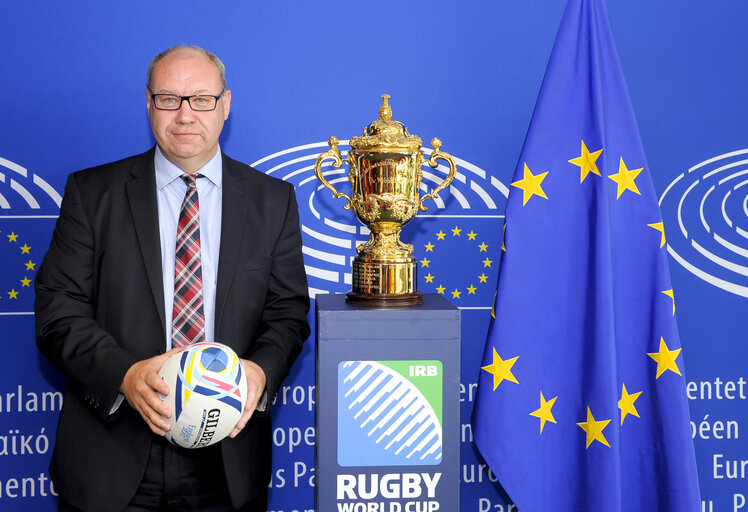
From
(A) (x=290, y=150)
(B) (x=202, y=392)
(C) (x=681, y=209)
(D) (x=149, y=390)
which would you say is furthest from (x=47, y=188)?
(C) (x=681, y=209)

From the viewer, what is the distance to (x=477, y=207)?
2469mm

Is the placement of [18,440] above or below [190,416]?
below

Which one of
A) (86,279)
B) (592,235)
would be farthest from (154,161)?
(592,235)

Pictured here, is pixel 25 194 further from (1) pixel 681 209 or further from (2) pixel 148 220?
(1) pixel 681 209

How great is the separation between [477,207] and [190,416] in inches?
51.4

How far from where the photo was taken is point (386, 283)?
6.09 feet

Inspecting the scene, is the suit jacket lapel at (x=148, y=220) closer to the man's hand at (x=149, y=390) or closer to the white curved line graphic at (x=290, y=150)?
the man's hand at (x=149, y=390)

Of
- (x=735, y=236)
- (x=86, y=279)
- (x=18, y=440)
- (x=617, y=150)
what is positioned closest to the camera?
(x=86, y=279)

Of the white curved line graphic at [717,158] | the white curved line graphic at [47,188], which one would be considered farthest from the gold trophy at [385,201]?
the white curved line graphic at [717,158]

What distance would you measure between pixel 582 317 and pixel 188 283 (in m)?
1.11

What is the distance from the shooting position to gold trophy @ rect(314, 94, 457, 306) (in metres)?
1.83

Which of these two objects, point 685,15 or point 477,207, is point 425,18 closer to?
point 477,207

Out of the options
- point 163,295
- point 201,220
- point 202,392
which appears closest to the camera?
point 202,392

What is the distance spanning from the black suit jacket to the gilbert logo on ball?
190mm
